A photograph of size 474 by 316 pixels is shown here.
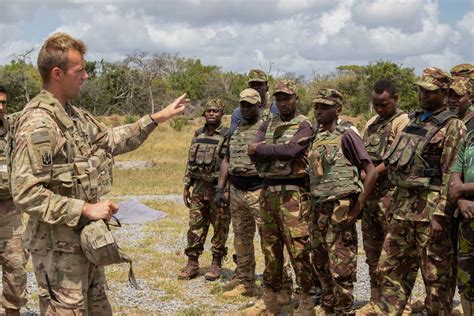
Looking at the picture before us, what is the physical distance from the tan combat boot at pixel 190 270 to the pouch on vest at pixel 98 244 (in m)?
3.93

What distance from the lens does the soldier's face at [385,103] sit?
18.4 ft

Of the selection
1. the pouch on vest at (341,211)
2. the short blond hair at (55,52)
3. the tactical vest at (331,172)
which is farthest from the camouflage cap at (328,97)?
the short blond hair at (55,52)

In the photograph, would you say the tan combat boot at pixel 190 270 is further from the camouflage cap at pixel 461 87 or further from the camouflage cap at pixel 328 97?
the camouflage cap at pixel 461 87

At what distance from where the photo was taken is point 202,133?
7172 mm

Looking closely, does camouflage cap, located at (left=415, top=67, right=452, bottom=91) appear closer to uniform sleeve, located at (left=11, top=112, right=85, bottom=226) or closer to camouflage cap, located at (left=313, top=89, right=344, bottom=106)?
camouflage cap, located at (left=313, top=89, right=344, bottom=106)

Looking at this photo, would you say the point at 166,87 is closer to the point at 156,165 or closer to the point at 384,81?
the point at 156,165

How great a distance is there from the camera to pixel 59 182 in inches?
128

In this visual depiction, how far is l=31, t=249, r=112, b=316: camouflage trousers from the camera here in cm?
327

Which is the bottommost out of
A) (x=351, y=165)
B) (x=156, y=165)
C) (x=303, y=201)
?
(x=156, y=165)

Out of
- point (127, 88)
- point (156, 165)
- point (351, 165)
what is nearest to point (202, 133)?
point (351, 165)

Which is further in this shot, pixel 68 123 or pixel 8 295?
pixel 8 295

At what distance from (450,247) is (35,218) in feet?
9.67

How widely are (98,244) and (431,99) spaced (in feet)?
9.10

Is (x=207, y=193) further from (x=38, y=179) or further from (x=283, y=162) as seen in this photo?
(x=38, y=179)
